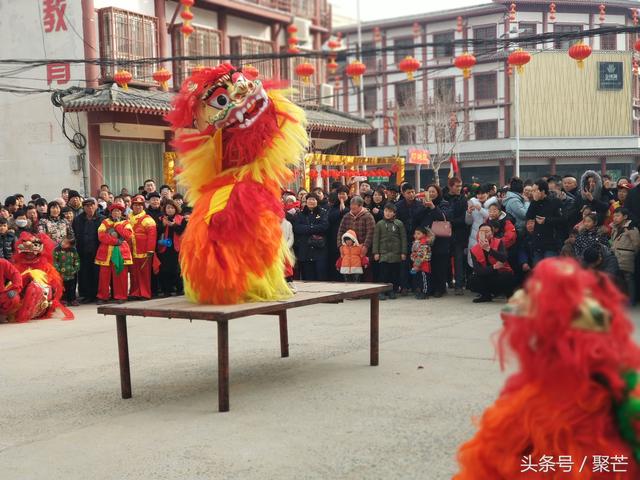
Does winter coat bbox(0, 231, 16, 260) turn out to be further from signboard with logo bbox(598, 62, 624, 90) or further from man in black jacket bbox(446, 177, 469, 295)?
signboard with logo bbox(598, 62, 624, 90)

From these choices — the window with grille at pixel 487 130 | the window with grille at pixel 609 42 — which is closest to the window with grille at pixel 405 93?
the window with grille at pixel 487 130

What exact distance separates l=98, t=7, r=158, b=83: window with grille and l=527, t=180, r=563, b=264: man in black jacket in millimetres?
10047

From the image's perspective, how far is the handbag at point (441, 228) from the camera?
34.7 ft

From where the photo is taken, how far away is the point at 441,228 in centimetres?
1059

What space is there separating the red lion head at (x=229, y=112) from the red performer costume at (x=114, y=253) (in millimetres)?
5311

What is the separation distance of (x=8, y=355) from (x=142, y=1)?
12.6 metres

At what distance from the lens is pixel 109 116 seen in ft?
52.0

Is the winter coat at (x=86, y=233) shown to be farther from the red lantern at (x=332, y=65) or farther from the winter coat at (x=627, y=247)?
the winter coat at (x=627, y=247)

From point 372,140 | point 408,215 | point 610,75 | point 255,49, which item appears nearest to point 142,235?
point 408,215

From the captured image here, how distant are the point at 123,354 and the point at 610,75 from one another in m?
37.0

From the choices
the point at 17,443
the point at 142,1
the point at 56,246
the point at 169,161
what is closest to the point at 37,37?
the point at 142,1

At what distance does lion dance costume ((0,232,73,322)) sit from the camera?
31.4 feet

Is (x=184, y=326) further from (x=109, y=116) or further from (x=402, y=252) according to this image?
(x=109, y=116)

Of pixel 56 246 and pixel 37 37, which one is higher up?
pixel 37 37
